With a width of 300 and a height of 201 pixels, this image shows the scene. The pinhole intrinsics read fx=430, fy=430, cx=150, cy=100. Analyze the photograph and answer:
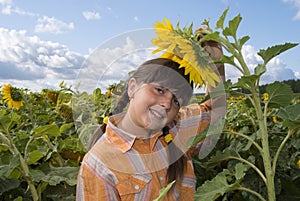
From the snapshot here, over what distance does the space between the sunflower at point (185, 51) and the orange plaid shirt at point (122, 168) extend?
14.4 inches

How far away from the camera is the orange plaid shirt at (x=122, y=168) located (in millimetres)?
1559

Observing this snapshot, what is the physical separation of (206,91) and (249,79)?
271 millimetres

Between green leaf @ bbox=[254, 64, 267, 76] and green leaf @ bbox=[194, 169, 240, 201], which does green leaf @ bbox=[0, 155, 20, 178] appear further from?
green leaf @ bbox=[254, 64, 267, 76]

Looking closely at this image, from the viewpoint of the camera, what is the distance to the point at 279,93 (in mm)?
1559

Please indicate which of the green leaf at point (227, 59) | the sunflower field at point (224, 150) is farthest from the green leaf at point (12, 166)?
the green leaf at point (227, 59)

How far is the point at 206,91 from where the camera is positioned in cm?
164

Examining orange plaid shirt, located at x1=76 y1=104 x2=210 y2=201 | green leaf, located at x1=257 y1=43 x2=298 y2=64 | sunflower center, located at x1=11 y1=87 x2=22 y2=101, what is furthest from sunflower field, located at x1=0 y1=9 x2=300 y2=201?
sunflower center, located at x1=11 y1=87 x2=22 y2=101

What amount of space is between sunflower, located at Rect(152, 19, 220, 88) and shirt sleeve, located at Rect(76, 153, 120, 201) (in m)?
0.47

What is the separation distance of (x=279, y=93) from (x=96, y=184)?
0.74 metres

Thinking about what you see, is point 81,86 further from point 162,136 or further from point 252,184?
point 252,184

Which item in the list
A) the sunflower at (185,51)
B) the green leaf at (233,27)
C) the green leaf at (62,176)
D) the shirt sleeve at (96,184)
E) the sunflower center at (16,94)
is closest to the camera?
the sunflower at (185,51)

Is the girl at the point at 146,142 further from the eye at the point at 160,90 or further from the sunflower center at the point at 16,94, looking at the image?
the sunflower center at the point at 16,94

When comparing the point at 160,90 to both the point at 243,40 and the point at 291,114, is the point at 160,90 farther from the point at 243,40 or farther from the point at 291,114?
the point at 291,114

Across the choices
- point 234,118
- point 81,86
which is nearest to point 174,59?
point 81,86
